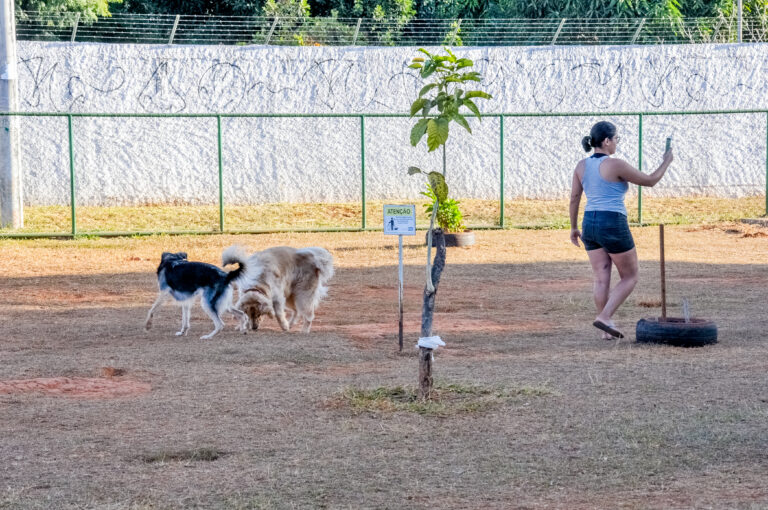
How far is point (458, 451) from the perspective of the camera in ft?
20.9

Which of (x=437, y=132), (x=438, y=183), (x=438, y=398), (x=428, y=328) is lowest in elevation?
(x=438, y=398)

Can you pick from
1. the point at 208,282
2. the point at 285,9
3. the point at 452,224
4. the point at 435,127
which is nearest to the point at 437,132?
the point at 435,127

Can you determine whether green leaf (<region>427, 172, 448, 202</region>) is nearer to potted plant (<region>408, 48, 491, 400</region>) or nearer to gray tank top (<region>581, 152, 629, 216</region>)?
potted plant (<region>408, 48, 491, 400</region>)

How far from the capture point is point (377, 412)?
287 inches

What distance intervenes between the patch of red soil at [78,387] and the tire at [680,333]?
4417 mm

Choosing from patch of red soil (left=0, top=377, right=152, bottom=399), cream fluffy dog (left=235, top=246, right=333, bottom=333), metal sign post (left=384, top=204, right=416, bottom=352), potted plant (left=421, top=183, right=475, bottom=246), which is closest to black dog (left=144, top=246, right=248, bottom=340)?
cream fluffy dog (left=235, top=246, right=333, bottom=333)

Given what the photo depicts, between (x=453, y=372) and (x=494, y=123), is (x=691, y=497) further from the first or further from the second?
(x=494, y=123)

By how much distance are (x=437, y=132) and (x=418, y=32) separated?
22267 millimetres

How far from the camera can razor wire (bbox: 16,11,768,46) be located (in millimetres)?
27250

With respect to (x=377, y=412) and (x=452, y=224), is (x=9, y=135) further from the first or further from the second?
(x=377, y=412)

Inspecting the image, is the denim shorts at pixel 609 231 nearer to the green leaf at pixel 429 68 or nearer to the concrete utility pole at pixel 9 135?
the green leaf at pixel 429 68

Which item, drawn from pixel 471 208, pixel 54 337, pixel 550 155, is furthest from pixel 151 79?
pixel 54 337

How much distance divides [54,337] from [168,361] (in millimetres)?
1936

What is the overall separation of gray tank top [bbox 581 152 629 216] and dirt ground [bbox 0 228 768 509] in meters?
1.24
